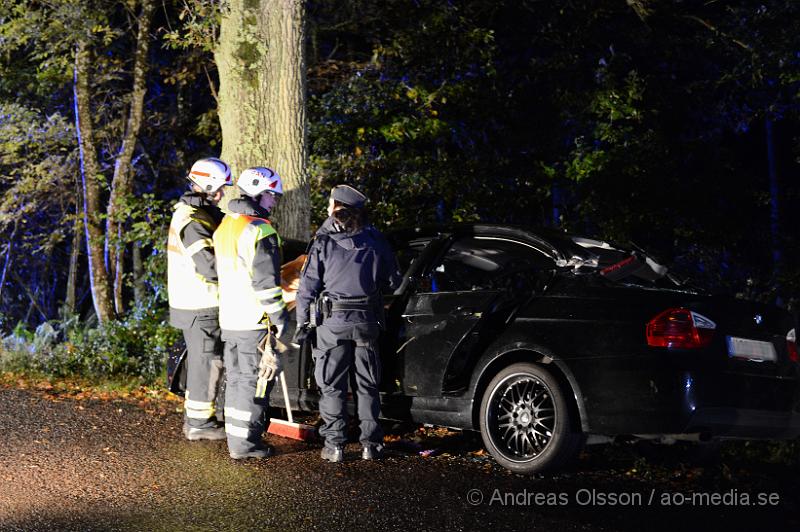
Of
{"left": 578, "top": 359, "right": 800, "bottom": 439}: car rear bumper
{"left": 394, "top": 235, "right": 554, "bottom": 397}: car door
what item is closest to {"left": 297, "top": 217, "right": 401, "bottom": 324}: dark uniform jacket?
{"left": 394, "top": 235, "right": 554, "bottom": 397}: car door

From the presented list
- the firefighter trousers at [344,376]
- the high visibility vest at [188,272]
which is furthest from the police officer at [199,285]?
the firefighter trousers at [344,376]

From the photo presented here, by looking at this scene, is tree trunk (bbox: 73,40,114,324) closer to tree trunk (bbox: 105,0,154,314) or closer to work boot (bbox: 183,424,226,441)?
tree trunk (bbox: 105,0,154,314)

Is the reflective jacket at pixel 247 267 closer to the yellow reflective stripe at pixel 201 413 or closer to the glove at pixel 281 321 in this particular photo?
the glove at pixel 281 321

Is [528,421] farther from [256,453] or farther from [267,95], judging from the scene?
[267,95]

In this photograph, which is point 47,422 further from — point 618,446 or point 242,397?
point 618,446

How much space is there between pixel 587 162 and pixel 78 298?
1478 cm

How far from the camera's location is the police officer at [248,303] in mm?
6770

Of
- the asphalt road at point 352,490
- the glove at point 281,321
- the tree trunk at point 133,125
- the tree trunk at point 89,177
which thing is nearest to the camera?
the asphalt road at point 352,490

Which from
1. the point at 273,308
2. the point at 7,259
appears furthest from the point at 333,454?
the point at 7,259

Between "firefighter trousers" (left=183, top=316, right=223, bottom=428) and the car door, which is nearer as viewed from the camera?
the car door

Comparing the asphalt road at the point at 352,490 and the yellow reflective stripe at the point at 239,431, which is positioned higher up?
the yellow reflective stripe at the point at 239,431

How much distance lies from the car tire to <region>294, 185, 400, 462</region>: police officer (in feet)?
2.73

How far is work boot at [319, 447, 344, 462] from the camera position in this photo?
6816 millimetres

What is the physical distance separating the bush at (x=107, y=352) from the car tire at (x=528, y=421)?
5266 millimetres
